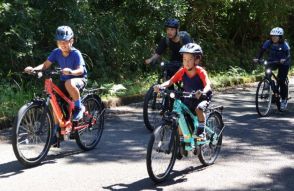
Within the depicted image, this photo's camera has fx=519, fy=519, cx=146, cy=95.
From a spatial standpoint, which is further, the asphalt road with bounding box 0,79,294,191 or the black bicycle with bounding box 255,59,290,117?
the black bicycle with bounding box 255,59,290,117

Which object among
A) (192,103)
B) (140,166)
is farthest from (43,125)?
(192,103)

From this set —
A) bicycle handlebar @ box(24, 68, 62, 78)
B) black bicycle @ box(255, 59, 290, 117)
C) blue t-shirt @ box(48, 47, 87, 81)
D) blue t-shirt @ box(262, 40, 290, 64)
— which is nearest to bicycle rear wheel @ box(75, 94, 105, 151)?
blue t-shirt @ box(48, 47, 87, 81)

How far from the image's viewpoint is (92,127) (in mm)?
8242

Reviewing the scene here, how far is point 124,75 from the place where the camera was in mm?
15234

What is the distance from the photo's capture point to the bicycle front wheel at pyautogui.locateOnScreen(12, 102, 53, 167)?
6.84 metres

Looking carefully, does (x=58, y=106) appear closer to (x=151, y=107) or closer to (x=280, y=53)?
(x=151, y=107)

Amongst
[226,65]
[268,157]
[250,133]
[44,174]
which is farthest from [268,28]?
[44,174]

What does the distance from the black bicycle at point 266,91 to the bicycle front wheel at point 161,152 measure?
536cm

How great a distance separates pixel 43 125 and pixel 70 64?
1.05m

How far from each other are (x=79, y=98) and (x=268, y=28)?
1690 centimetres

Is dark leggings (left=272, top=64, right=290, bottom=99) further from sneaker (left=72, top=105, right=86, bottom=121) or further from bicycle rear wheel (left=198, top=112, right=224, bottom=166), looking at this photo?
sneaker (left=72, top=105, right=86, bottom=121)

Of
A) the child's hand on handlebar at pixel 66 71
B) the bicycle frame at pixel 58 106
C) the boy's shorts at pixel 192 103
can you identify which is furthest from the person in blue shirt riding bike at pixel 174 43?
the child's hand on handlebar at pixel 66 71

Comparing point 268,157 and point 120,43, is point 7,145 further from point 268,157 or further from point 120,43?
point 120,43

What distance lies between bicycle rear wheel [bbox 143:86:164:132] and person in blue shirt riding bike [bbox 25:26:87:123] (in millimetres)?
1765
